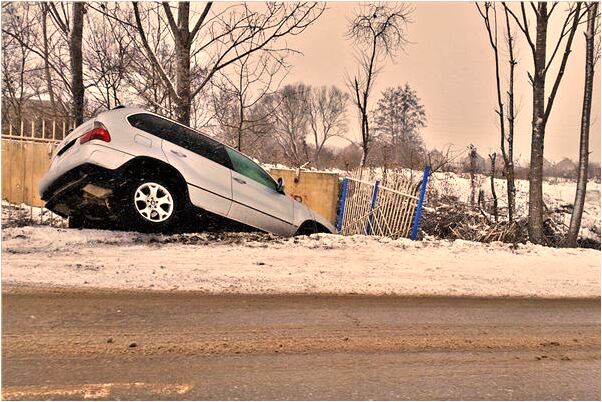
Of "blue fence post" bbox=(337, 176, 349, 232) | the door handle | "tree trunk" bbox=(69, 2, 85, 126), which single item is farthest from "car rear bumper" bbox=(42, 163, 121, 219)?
"blue fence post" bbox=(337, 176, 349, 232)

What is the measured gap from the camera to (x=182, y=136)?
6.87 m

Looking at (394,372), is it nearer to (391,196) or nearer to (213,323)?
(213,323)

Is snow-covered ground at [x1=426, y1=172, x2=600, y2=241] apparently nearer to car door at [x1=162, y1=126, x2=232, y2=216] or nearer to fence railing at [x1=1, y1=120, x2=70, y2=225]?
car door at [x1=162, y1=126, x2=232, y2=216]

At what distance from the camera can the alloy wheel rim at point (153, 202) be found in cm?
648

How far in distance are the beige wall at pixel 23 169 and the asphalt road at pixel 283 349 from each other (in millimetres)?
6710

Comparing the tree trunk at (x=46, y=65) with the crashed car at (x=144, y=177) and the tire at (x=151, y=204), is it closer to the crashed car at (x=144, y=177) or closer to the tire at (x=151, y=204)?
the crashed car at (x=144, y=177)

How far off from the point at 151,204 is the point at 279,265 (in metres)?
2.11

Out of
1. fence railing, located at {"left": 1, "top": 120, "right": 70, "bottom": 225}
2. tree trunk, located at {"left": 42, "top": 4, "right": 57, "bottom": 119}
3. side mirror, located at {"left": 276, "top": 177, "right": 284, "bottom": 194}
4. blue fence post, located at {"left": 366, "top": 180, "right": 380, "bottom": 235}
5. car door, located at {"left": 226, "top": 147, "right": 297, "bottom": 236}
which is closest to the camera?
car door, located at {"left": 226, "top": 147, "right": 297, "bottom": 236}

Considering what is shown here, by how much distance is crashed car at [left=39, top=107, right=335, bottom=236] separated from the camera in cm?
625

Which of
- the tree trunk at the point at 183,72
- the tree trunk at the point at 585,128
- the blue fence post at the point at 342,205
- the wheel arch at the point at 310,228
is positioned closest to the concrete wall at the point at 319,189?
the blue fence post at the point at 342,205

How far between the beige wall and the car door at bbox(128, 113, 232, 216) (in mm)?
4508

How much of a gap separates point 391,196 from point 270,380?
6563 millimetres

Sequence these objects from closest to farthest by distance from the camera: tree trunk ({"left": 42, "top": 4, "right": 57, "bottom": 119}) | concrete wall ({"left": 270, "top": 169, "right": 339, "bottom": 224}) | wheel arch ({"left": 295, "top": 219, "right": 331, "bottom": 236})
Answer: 1. wheel arch ({"left": 295, "top": 219, "right": 331, "bottom": 236})
2. concrete wall ({"left": 270, "top": 169, "right": 339, "bottom": 224})
3. tree trunk ({"left": 42, "top": 4, "right": 57, "bottom": 119})

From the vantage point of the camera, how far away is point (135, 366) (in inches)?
116
